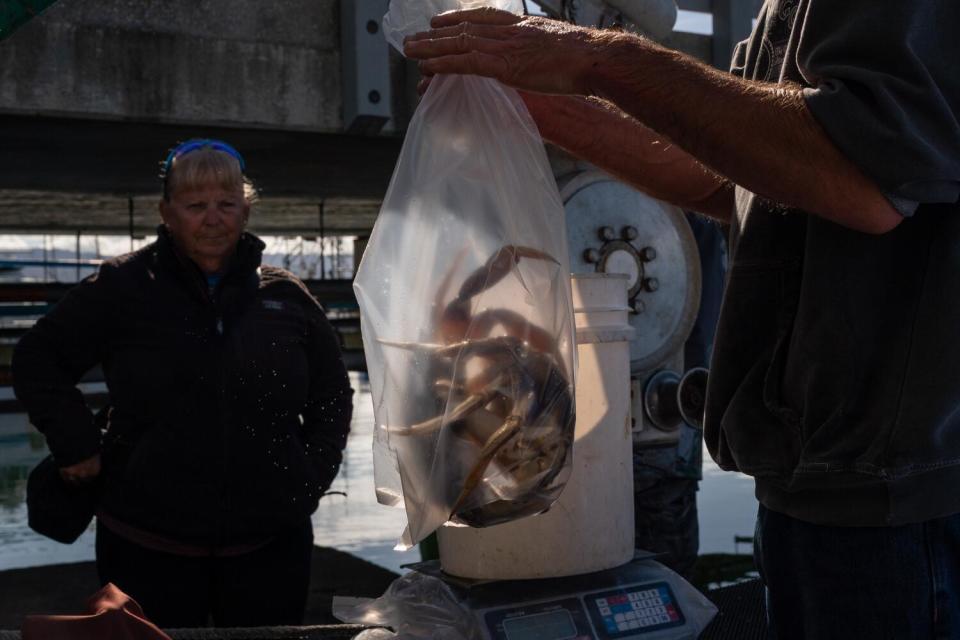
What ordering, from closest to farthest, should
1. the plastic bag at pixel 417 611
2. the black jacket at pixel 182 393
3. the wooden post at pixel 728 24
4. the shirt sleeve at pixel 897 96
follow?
the shirt sleeve at pixel 897 96
the plastic bag at pixel 417 611
the black jacket at pixel 182 393
the wooden post at pixel 728 24

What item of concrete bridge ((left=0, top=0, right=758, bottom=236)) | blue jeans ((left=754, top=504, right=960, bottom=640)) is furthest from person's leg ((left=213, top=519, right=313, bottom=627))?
concrete bridge ((left=0, top=0, right=758, bottom=236))

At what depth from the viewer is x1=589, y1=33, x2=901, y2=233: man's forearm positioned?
1.29 meters

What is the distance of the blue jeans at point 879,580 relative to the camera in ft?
4.56

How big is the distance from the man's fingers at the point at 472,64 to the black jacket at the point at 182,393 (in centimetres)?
172

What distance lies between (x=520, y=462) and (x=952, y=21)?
A: 781mm

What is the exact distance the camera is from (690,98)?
1.33 meters

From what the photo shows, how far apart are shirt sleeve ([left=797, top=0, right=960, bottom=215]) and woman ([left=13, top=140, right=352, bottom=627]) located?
6.70ft

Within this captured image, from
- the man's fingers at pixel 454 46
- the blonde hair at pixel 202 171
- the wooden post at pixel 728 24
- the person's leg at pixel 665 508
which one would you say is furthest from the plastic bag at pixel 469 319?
the wooden post at pixel 728 24

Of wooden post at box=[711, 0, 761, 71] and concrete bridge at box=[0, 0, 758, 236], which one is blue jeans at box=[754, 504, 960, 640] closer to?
concrete bridge at box=[0, 0, 758, 236]

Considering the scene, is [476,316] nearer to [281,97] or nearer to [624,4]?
[624,4]

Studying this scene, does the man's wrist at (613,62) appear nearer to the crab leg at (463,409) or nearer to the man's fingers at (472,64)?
the man's fingers at (472,64)

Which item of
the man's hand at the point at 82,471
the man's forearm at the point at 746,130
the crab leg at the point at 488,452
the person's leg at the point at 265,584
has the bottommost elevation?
the person's leg at the point at 265,584

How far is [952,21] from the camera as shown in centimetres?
128

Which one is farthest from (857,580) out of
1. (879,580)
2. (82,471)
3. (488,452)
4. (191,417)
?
(82,471)
